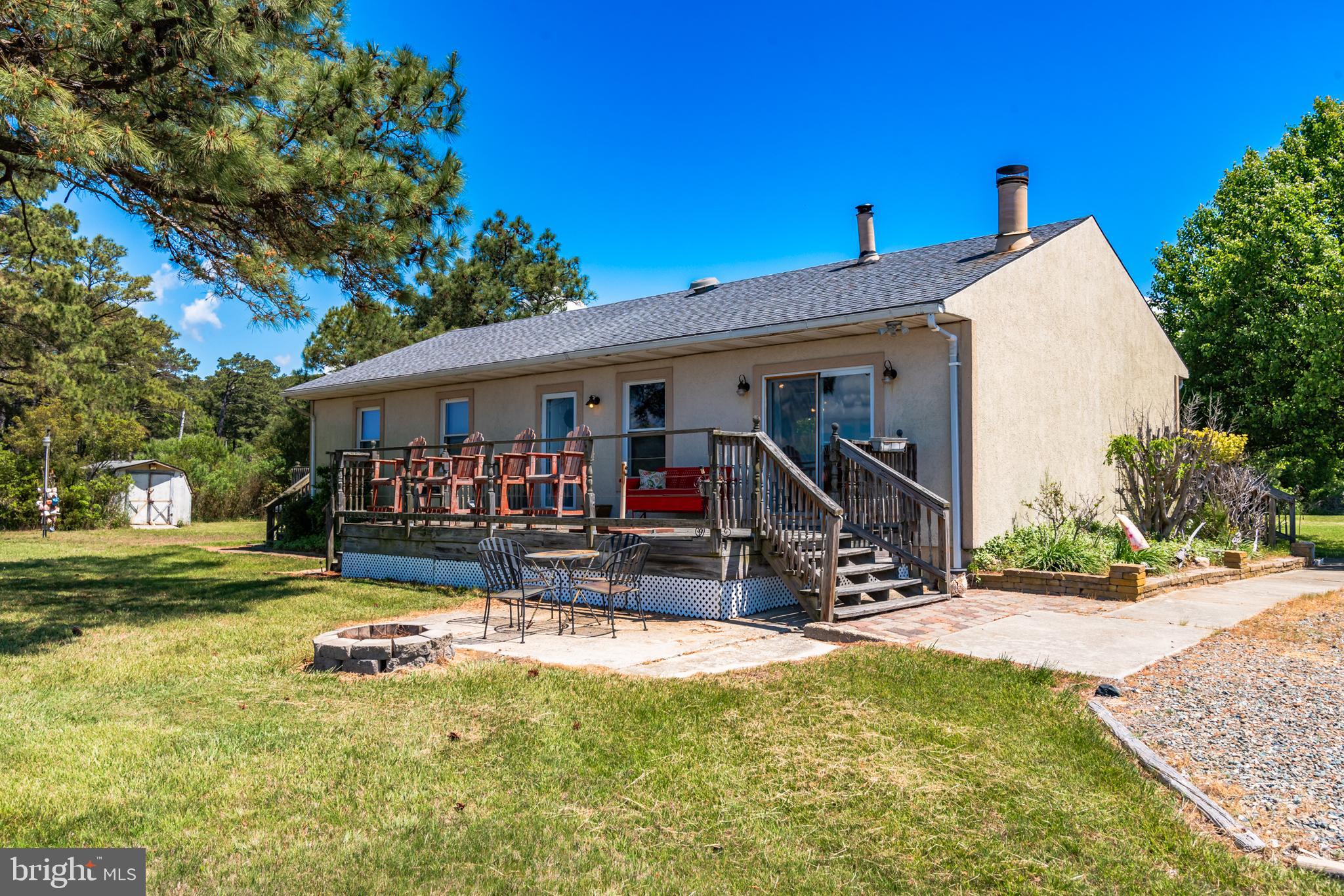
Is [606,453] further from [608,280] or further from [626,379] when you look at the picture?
[608,280]

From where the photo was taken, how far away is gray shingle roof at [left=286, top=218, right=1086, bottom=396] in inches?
402

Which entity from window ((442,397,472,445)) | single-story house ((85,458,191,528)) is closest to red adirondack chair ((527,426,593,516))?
A: window ((442,397,472,445))

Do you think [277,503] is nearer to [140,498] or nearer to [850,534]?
[140,498]

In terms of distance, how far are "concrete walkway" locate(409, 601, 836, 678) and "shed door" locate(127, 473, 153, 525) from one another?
2145cm

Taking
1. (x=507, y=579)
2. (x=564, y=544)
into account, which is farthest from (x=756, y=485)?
(x=564, y=544)

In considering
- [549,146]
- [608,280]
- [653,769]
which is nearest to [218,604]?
[653,769]

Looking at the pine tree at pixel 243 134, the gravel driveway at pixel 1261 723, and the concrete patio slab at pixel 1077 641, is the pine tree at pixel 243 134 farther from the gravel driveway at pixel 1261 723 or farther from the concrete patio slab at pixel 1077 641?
the gravel driveway at pixel 1261 723

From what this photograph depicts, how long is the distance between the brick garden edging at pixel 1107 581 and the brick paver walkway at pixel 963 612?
0.12 metres

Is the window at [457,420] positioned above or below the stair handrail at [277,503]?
above

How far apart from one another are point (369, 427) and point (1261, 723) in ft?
51.6

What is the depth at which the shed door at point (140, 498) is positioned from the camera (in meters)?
24.8

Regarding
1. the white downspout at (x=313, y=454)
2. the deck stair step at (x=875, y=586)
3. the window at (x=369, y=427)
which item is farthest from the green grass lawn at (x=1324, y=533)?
the white downspout at (x=313, y=454)

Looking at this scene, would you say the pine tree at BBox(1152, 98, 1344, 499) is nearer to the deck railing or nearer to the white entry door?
the deck railing

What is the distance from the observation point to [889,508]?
9047mm
